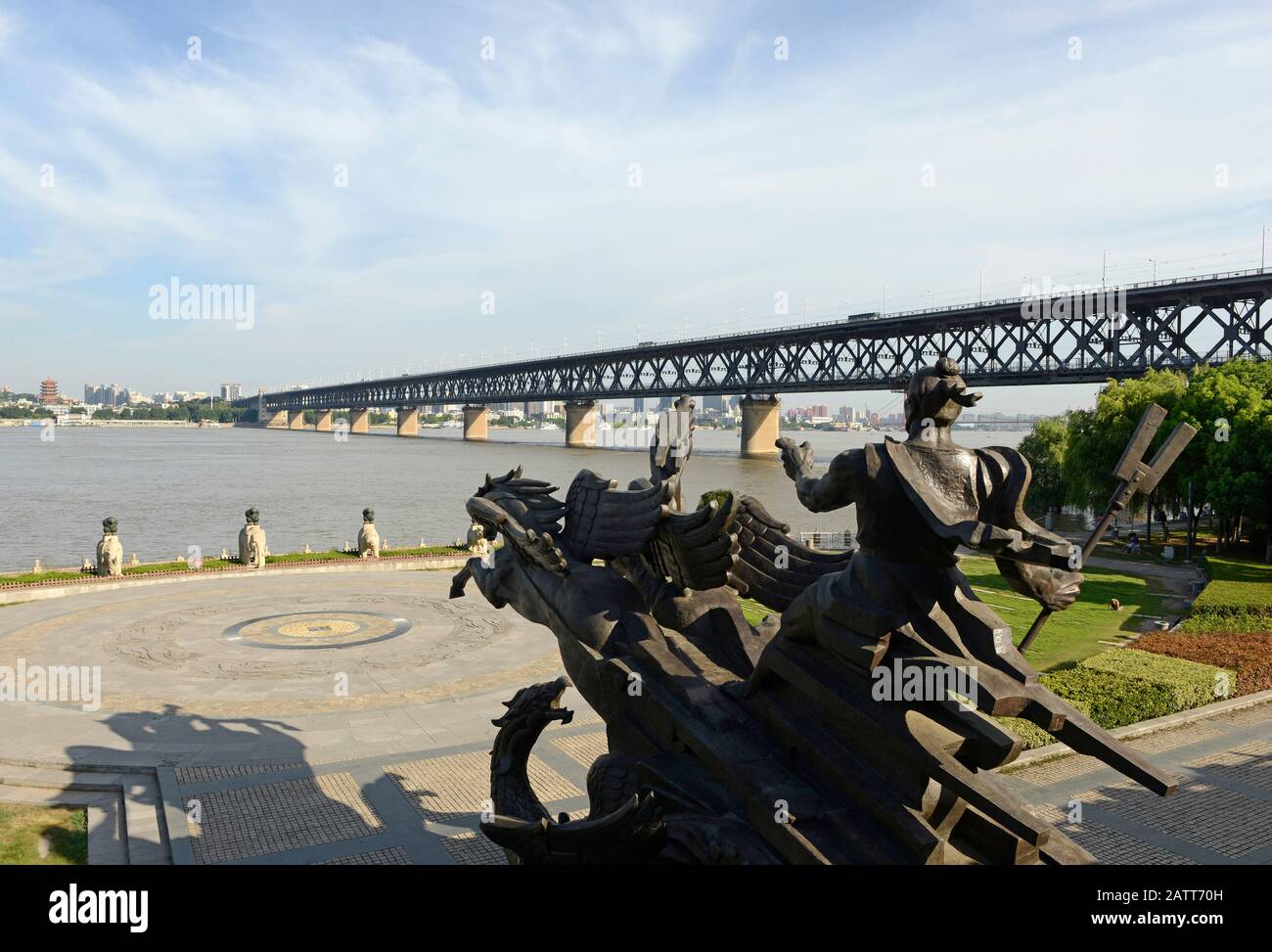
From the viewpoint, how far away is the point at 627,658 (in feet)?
26.1

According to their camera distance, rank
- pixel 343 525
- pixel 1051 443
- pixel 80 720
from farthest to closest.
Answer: pixel 1051 443 < pixel 343 525 < pixel 80 720

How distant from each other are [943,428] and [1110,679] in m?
12.2

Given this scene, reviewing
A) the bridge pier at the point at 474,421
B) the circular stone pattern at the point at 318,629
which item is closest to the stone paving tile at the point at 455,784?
the circular stone pattern at the point at 318,629

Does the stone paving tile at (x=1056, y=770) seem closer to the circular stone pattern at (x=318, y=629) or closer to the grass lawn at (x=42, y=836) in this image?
the grass lawn at (x=42, y=836)

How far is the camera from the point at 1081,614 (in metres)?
22.3

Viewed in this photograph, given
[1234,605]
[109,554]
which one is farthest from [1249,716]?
[109,554]

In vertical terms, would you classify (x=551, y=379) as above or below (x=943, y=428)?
above

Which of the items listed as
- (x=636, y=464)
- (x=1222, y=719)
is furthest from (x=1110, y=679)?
(x=636, y=464)

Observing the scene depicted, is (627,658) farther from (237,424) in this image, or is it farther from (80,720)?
(237,424)

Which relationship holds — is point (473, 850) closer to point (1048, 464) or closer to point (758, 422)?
point (1048, 464)

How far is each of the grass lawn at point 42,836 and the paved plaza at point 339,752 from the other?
0.90 feet

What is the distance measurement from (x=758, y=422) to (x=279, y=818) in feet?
273
